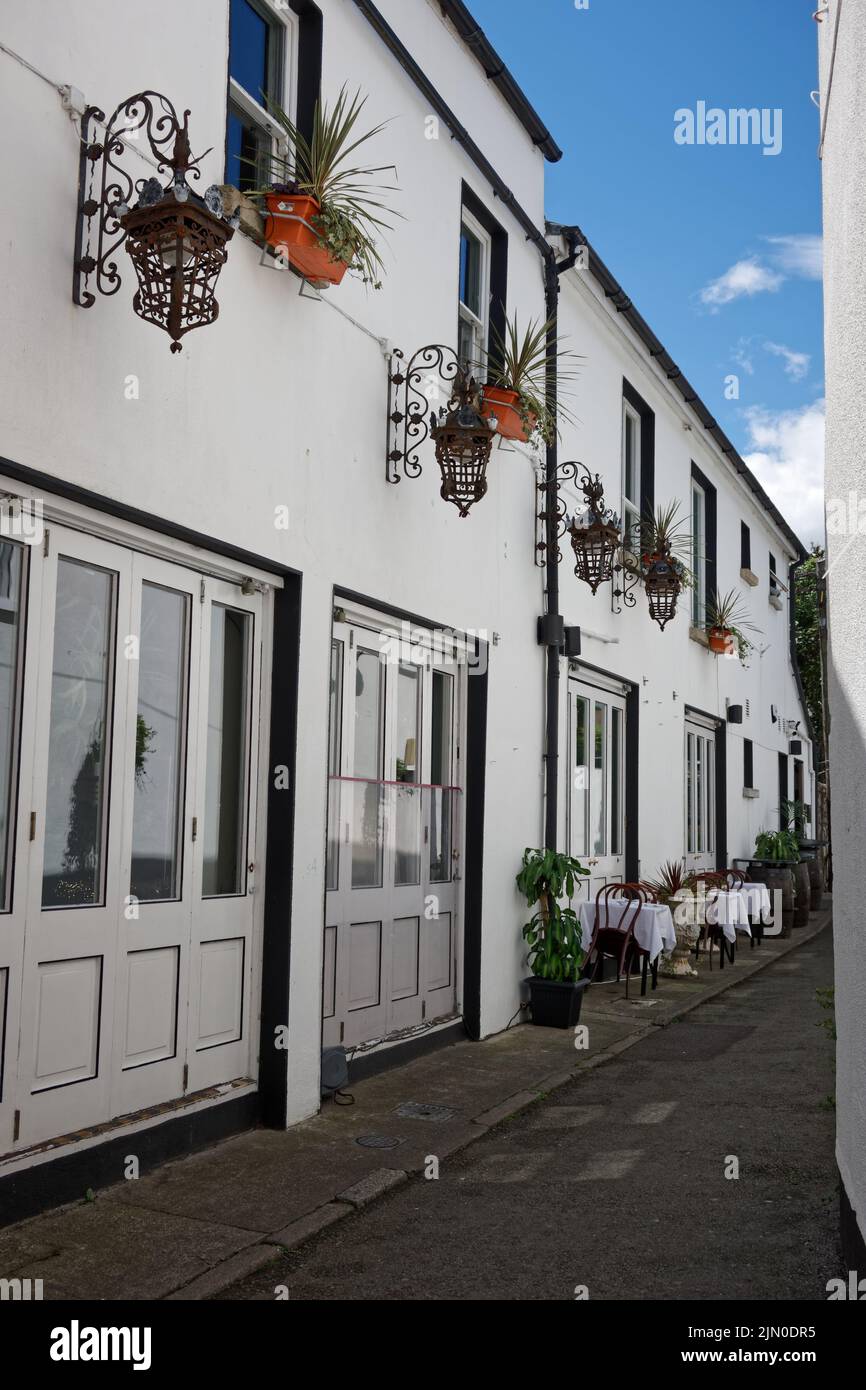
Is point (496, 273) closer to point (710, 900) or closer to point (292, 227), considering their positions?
point (292, 227)

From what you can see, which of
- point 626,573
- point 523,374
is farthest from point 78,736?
point 626,573

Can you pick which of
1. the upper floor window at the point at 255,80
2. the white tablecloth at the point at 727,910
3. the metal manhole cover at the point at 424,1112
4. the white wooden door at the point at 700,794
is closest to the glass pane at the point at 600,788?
the white tablecloth at the point at 727,910

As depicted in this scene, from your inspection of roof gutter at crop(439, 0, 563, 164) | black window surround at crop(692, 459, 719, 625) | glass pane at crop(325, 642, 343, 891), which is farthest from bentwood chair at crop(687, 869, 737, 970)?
roof gutter at crop(439, 0, 563, 164)

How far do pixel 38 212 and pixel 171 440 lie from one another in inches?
40.1

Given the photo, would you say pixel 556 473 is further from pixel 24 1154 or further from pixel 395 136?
pixel 24 1154

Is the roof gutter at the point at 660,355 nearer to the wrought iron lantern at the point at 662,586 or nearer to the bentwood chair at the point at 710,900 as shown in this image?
the wrought iron lantern at the point at 662,586

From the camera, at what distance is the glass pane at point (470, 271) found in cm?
855

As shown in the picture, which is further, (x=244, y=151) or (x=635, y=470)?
(x=635, y=470)

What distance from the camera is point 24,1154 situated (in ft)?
14.0

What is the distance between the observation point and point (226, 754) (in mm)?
5723

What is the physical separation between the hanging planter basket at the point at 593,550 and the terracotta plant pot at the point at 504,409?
5.97 feet

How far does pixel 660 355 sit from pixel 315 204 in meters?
7.32
